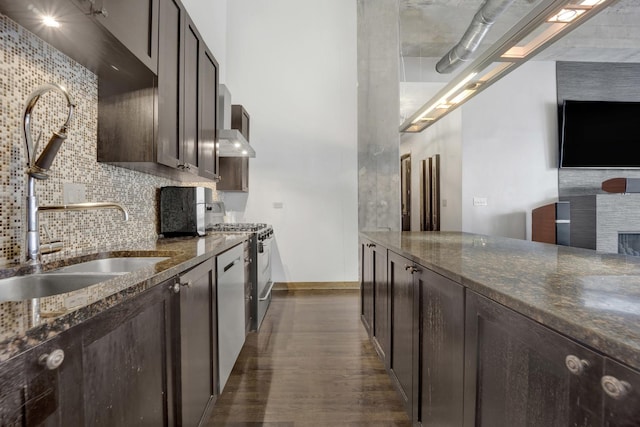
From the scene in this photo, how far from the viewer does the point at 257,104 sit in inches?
171

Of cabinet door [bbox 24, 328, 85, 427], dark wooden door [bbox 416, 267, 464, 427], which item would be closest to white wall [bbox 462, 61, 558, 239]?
dark wooden door [bbox 416, 267, 464, 427]

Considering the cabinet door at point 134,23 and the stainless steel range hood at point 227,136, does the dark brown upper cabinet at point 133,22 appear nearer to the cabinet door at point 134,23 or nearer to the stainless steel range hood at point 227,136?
the cabinet door at point 134,23

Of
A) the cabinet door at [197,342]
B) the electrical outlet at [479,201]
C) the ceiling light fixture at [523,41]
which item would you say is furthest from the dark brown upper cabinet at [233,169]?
the electrical outlet at [479,201]

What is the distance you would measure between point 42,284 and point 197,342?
24.6 inches

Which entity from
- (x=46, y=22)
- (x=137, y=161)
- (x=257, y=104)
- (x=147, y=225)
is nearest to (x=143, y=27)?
(x=46, y=22)

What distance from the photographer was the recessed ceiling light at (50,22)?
1.17 meters

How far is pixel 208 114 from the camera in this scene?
2.55 metres

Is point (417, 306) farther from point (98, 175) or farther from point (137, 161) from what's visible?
point (98, 175)

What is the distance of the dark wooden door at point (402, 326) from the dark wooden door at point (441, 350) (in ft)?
0.33

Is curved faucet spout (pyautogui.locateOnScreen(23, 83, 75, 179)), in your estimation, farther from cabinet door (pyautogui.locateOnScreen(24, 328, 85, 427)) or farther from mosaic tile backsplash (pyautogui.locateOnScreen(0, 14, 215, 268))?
cabinet door (pyautogui.locateOnScreen(24, 328, 85, 427))

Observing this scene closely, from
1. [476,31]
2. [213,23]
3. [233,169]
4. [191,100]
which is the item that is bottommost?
[233,169]

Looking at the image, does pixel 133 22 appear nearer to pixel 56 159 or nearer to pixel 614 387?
pixel 56 159

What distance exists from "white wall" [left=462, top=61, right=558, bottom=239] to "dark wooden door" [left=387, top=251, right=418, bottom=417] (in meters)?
3.89

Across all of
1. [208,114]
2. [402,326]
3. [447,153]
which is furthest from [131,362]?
[447,153]
